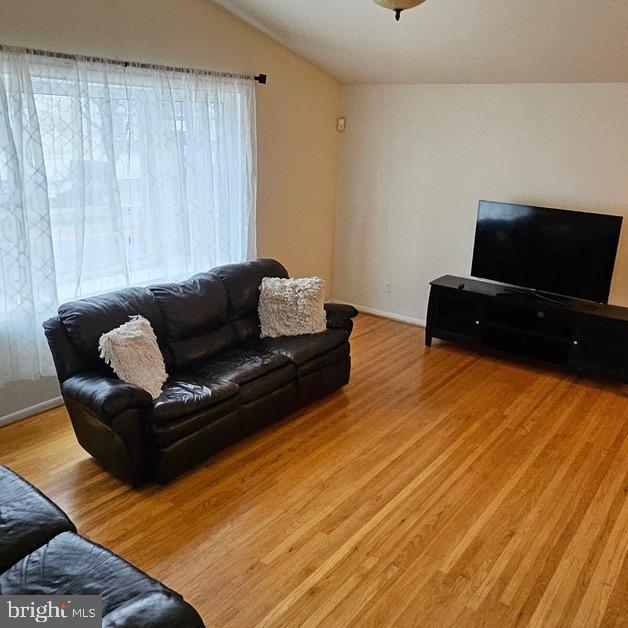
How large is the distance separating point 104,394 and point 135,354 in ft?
1.17

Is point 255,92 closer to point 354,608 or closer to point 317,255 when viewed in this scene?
point 317,255

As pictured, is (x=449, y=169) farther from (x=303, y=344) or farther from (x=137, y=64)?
(x=137, y=64)

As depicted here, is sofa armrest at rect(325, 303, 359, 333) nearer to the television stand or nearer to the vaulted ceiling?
the television stand

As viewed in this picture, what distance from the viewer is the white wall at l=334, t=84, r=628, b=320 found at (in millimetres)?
4523

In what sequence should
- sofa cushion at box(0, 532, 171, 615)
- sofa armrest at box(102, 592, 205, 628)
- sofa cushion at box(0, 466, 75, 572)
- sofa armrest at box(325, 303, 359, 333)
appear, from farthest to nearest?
sofa armrest at box(325, 303, 359, 333) < sofa cushion at box(0, 466, 75, 572) < sofa cushion at box(0, 532, 171, 615) < sofa armrest at box(102, 592, 205, 628)

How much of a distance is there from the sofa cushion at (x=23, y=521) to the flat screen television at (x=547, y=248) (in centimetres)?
395

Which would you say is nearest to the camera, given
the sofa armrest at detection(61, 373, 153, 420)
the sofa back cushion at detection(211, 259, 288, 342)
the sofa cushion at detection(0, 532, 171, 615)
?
the sofa cushion at detection(0, 532, 171, 615)

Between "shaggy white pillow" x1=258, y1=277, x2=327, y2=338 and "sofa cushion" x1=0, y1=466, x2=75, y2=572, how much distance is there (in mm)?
2082

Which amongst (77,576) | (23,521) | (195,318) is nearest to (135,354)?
(195,318)

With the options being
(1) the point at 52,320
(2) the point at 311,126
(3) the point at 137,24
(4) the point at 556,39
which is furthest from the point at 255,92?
(1) the point at 52,320

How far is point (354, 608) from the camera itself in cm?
231

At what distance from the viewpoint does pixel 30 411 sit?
374 centimetres

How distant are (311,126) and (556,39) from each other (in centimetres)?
236

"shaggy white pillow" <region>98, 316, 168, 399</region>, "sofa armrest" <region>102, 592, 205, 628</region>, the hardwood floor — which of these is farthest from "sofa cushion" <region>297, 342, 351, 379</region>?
"sofa armrest" <region>102, 592, 205, 628</region>
